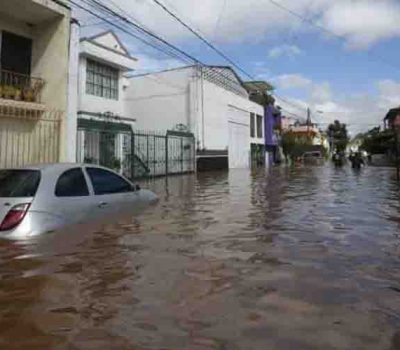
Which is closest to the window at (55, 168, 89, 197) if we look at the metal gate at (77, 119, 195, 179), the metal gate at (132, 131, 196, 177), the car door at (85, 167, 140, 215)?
the car door at (85, 167, 140, 215)

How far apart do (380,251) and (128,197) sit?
444 cm

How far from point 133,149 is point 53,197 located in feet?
64.0

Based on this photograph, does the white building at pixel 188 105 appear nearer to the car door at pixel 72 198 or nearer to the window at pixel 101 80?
the window at pixel 101 80

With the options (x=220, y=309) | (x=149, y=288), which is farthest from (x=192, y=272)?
(x=220, y=309)

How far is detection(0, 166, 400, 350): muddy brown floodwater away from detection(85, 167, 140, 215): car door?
0.28 m

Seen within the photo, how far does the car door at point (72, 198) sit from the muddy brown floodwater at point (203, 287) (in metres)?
0.27

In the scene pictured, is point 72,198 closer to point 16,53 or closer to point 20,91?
point 20,91

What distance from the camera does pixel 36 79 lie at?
1833 centimetres

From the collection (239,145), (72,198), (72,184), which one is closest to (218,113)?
(239,145)

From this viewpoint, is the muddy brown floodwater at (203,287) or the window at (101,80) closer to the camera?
the muddy brown floodwater at (203,287)

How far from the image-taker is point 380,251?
8.39 metres

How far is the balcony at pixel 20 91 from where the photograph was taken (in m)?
16.9

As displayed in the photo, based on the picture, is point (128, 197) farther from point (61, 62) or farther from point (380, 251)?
point (61, 62)

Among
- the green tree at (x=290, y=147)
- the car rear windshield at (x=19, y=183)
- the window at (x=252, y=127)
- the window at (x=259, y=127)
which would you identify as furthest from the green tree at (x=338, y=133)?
the car rear windshield at (x=19, y=183)
